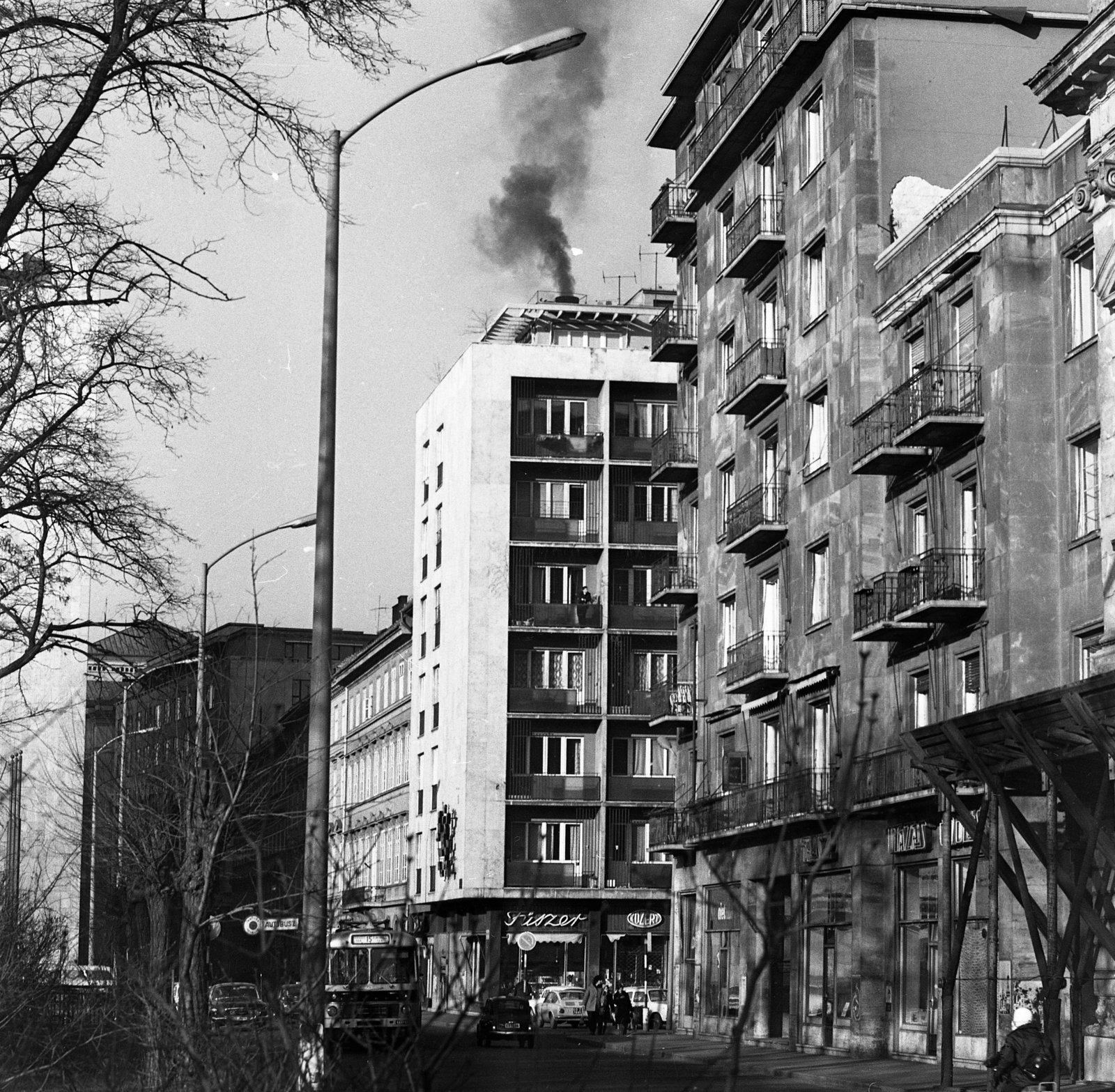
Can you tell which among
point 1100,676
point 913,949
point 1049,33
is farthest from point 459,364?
point 1100,676

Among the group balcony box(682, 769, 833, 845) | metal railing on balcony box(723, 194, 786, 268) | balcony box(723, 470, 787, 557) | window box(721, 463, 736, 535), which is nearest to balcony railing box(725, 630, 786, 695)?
balcony box(723, 470, 787, 557)

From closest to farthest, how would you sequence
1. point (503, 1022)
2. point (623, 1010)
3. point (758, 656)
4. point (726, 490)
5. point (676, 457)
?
1. point (758, 656)
2. point (503, 1022)
3. point (726, 490)
4. point (623, 1010)
5. point (676, 457)

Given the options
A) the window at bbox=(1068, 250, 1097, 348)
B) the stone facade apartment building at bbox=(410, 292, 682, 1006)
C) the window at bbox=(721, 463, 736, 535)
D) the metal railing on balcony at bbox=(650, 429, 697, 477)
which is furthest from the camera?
the stone facade apartment building at bbox=(410, 292, 682, 1006)

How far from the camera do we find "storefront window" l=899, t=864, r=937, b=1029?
122ft

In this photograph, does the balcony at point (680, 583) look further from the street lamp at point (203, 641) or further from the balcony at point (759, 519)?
the street lamp at point (203, 641)

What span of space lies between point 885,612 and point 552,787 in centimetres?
3971

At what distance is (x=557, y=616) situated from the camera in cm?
7712

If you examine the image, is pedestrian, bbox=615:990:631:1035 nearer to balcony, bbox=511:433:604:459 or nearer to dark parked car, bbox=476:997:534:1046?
dark parked car, bbox=476:997:534:1046

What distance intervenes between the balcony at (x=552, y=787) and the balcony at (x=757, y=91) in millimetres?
29051

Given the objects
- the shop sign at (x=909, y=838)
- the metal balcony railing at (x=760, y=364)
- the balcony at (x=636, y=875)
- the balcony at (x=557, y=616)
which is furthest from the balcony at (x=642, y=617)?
the shop sign at (x=909, y=838)

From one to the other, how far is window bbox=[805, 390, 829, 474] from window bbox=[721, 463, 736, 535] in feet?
19.2

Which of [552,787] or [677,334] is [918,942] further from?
A: [552,787]

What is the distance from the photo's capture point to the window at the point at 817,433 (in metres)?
43.8

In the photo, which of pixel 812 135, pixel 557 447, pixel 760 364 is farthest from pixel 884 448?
pixel 557 447
